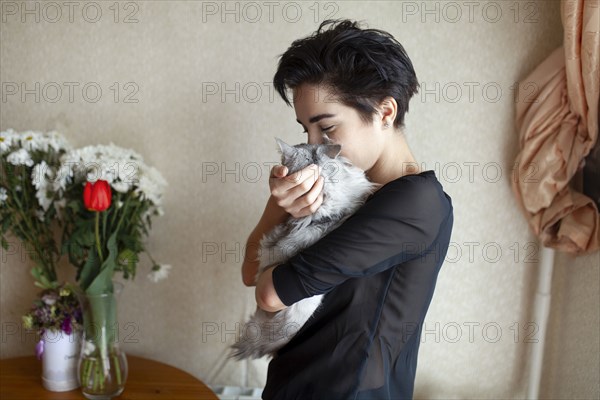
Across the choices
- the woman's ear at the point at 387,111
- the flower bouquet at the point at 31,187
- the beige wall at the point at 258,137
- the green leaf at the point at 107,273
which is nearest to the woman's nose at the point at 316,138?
the woman's ear at the point at 387,111

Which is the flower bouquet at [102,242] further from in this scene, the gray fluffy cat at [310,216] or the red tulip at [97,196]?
the gray fluffy cat at [310,216]

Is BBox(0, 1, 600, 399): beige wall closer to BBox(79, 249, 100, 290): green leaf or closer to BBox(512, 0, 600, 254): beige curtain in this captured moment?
BBox(512, 0, 600, 254): beige curtain

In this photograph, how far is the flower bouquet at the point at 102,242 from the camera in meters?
1.35

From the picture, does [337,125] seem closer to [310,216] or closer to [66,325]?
[310,216]

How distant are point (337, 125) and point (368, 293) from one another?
1.09ft

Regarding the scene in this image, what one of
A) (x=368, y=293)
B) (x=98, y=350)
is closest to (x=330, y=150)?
(x=368, y=293)

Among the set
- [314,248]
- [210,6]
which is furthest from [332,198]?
[210,6]

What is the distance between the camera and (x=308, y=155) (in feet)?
3.05

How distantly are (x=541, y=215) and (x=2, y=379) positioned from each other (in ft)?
5.52

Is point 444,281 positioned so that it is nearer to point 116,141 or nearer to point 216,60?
point 216,60

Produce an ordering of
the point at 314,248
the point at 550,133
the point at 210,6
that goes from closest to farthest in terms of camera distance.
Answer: the point at 314,248 < the point at 550,133 < the point at 210,6

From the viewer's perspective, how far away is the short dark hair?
933 millimetres

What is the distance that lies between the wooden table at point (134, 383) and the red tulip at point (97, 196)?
555mm

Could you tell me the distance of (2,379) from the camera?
146 cm
